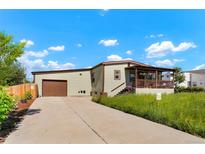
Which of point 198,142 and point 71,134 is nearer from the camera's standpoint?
point 198,142

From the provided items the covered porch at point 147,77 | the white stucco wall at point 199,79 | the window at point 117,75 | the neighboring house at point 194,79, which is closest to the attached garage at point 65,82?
the window at point 117,75

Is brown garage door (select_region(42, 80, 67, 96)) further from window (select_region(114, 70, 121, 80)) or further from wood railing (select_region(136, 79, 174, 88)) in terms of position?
wood railing (select_region(136, 79, 174, 88))

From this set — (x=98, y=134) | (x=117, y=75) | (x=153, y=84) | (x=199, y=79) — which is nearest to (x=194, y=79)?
(x=199, y=79)

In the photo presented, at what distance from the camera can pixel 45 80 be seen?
32.0m

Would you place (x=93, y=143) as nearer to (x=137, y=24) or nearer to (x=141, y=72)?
(x=137, y=24)

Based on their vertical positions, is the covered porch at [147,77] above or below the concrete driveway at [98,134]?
above

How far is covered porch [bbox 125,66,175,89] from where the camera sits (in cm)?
2507

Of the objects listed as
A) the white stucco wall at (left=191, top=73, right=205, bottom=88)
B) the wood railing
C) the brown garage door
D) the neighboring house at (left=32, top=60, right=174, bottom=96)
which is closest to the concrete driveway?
the neighboring house at (left=32, top=60, right=174, bottom=96)

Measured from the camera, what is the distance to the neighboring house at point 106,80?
1013 inches

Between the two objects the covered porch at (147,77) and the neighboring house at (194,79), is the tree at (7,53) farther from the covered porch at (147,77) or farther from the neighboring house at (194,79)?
the neighboring house at (194,79)
